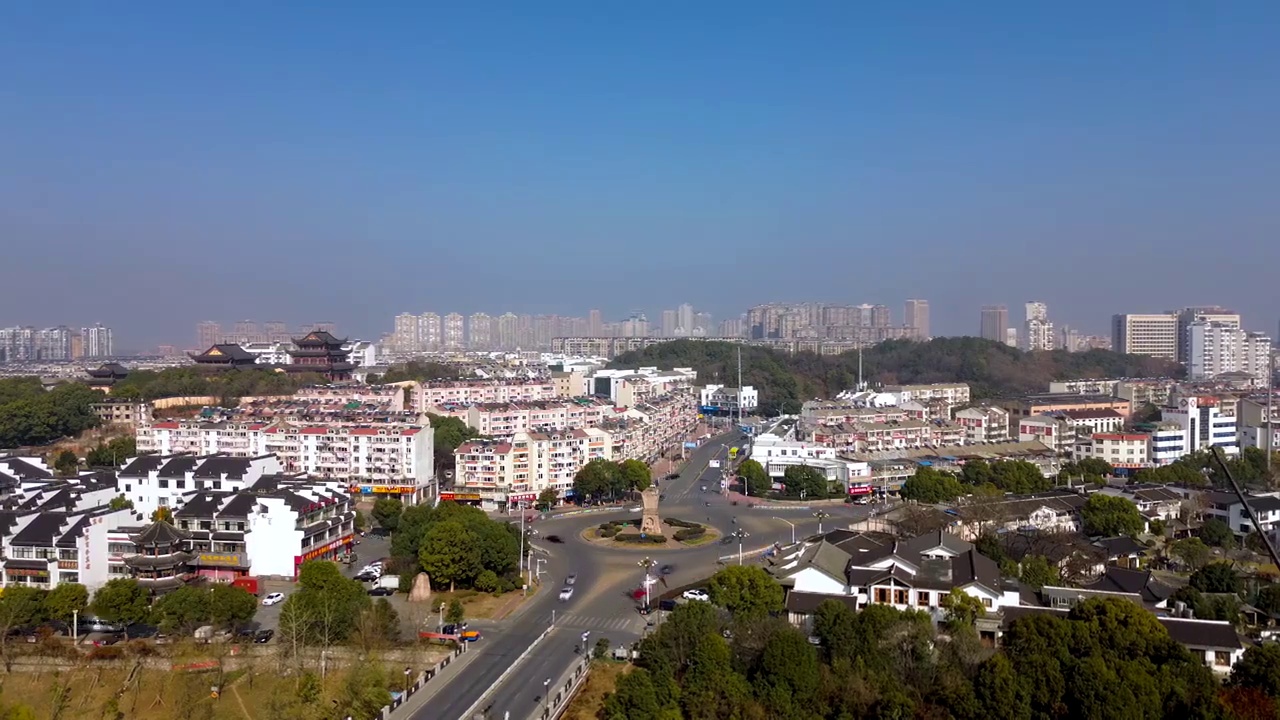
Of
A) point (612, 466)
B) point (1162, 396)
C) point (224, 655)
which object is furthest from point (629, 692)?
point (1162, 396)

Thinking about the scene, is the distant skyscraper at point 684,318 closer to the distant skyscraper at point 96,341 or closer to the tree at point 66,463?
the distant skyscraper at point 96,341

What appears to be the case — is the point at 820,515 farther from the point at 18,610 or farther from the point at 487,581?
the point at 18,610

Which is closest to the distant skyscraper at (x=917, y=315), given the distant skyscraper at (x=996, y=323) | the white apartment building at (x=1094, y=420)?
the distant skyscraper at (x=996, y=323)

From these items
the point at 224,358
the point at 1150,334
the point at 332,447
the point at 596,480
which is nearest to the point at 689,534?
the point at 596,480

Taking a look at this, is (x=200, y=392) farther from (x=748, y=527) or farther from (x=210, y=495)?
(x=748, y=527)

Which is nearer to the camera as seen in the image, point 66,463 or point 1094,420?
point 66,463

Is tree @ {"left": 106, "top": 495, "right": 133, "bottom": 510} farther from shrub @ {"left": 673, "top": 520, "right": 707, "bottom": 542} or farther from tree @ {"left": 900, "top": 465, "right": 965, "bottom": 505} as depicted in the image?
tree @ {"left": 900, "top": 465, "right": 965, "bottom": 505}
